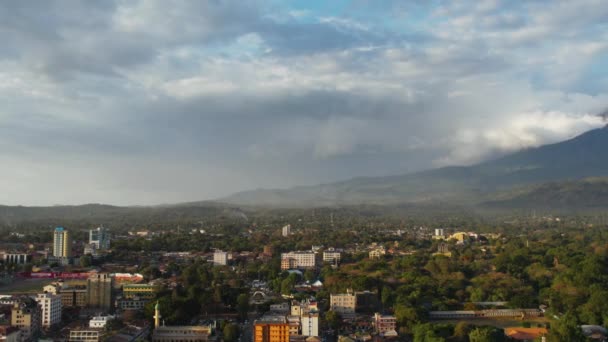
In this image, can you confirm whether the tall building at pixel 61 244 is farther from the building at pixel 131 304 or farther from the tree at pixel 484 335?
the tree at pixel 484 335

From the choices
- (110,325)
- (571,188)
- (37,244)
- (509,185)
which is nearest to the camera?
(110,325)

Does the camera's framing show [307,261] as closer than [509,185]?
Yes

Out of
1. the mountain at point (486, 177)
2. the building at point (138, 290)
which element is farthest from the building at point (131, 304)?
→ the mountain at point (486, 177)

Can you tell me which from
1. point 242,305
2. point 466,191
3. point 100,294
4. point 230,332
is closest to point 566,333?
point 230,332

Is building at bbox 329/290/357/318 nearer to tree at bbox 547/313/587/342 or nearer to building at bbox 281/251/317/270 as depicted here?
tree at bbox 547/313/587/342

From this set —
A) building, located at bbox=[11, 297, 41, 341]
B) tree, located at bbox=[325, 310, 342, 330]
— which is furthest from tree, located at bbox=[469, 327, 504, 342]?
A: building, located at bbox=[11, 297, 41, 341]

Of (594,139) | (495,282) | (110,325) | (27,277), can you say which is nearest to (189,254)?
(27,277)

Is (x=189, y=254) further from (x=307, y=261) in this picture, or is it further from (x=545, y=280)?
(x=545, y=280)

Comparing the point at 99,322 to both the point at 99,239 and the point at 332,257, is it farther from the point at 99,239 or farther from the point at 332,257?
the point at 99,239
